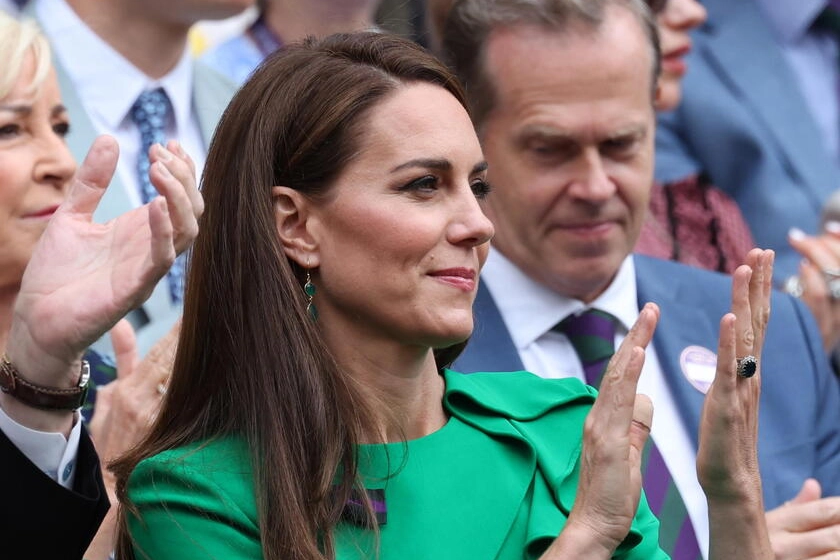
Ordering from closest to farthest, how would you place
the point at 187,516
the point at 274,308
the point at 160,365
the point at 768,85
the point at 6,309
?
A: 1. the point at 187,516
2. the point at 274,308
3. the point at 160,365
4. the point at 6,309
5. the point at 768,85

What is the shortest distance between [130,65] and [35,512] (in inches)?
88.2

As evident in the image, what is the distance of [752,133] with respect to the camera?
A: 5.93 meters

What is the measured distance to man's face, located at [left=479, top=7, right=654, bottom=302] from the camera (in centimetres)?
411

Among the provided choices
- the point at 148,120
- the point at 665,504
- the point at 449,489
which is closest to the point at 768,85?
the point at 148,120

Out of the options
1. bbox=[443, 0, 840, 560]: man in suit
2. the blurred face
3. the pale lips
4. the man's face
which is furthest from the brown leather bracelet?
the blurred face

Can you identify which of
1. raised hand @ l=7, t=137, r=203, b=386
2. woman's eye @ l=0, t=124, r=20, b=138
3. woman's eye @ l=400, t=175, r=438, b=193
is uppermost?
raised hand @ l=7, t=137, r=203, b=386

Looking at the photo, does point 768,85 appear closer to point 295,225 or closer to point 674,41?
point 674,41

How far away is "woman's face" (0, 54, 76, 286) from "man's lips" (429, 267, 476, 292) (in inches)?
46.5

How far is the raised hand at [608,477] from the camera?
278cm

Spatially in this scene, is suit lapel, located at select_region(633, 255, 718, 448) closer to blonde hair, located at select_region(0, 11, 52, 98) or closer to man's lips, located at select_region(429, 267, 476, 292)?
man's lips, located at select_region(429, 267, 476, 292)

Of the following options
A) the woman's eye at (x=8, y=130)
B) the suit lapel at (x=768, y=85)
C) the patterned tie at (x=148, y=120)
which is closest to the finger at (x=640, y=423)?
the woman's eye at (x=8, y=130)

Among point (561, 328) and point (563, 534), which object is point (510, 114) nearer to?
point (561, 328)

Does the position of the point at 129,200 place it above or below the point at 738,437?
below

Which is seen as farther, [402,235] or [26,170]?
[26,170]
